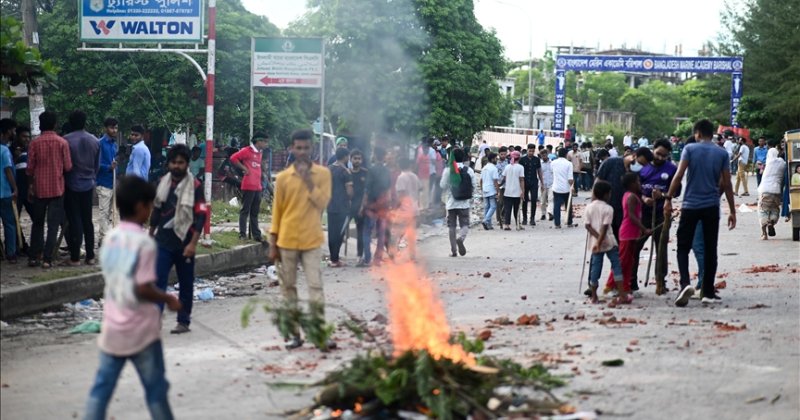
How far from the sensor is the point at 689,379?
816 centimetres

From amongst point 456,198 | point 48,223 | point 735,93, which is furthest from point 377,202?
point 735,93

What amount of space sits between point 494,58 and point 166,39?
10.7 meters

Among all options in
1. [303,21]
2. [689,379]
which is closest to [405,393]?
[689,379]

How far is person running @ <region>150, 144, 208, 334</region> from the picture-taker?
9.96 m

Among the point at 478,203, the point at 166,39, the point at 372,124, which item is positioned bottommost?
the point at 478,203

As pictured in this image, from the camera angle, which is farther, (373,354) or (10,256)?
(10,256)

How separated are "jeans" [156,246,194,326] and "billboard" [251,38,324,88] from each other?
9.73 m

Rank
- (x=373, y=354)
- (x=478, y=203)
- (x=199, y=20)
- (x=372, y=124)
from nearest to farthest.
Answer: (x=373, y=354) → (x=199, y=20) → (x=372, y=124) → (x=478, y=203)

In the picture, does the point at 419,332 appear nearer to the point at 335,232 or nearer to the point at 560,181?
the point at 335,232

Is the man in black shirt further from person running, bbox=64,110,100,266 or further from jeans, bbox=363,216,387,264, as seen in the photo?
person running, bbox=64,110,100,266

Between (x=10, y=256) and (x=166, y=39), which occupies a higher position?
(x=166, y=39)

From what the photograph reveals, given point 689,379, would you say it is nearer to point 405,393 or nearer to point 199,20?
point 405,393

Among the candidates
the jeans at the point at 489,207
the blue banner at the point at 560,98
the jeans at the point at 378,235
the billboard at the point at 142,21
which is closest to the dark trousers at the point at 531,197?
the jeans at the point at 489,207

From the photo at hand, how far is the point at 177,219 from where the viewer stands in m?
9.96
